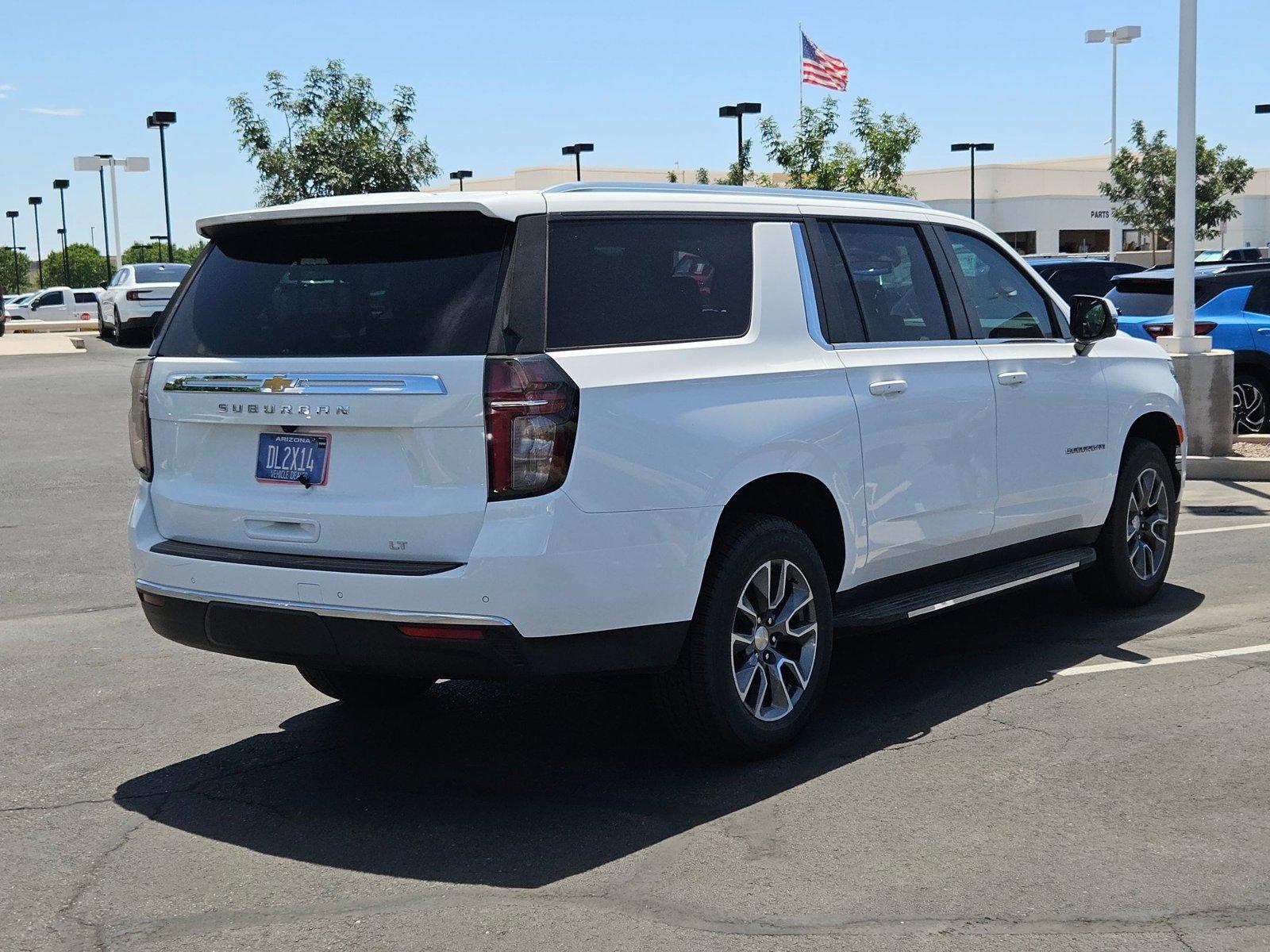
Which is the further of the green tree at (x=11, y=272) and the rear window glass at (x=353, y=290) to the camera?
the green tree at (x=11, y=272)

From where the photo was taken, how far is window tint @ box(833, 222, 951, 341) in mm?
5938

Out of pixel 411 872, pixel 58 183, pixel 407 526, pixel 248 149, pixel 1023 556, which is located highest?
pixel 58 183

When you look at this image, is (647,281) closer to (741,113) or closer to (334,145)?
(334,145)

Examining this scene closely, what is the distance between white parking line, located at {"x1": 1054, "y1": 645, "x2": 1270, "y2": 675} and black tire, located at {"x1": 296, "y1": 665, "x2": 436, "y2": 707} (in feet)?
9.29

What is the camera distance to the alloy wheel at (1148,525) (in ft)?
24.6

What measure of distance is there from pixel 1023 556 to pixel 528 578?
3.10 meters

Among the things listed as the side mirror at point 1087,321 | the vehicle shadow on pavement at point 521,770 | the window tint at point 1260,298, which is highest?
the window tint at point 1260,298

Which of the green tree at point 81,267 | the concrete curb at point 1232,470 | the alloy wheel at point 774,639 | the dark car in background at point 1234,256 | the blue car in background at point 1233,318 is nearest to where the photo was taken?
the alloy wheel at point 774,639

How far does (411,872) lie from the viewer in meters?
4.36

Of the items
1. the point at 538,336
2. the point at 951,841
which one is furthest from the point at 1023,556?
the point at 538,336

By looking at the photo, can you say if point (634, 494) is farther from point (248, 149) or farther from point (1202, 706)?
point (248, 149)

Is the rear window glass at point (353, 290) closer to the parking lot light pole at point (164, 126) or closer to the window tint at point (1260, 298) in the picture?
the window tint at point (1260, 298)

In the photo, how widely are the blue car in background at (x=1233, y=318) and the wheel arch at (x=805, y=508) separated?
9.35 meters

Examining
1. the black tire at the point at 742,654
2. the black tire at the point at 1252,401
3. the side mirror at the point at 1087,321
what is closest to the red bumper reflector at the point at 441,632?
the black tire at the point at 742,654
